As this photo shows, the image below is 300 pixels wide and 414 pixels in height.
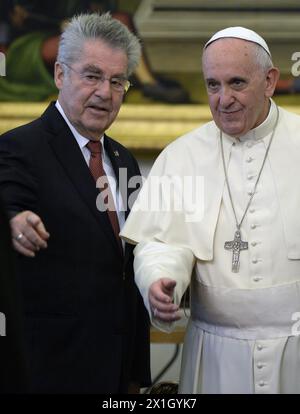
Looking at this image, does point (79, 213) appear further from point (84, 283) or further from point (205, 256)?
point (205, 256)

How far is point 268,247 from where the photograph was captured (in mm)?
2734

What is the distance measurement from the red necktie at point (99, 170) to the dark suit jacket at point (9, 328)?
1262mm

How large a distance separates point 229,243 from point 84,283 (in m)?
0.44

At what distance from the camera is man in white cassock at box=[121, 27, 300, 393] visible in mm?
2711

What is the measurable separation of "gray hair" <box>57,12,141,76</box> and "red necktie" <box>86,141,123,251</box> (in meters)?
0.26

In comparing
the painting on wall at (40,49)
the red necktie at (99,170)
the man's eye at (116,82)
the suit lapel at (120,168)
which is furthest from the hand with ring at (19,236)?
the painting on wall at (40,49)

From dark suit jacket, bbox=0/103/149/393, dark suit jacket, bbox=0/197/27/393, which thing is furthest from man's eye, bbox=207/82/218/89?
dark suit jacket, bbox=0/197/27/393

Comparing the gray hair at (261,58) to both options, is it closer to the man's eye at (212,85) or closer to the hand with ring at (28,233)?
the man's eye at (212,85)

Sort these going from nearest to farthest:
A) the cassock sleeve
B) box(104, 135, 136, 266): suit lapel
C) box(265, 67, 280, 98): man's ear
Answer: the cassock sleeve
box(265, 67, 280, 98): man's ear
box(104, 135, 136, 266): suit lapel

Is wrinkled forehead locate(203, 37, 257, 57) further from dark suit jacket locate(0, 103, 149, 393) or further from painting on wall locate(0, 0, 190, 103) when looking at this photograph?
painting on wall locate(0, 0, 190, 103)

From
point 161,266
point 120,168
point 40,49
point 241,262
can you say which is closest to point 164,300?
point 161,266

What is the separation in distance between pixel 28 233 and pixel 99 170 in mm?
606

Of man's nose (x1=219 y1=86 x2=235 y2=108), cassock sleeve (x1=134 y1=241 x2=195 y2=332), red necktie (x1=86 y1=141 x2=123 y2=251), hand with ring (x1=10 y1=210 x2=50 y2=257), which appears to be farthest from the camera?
red necktie (x1=86 y1=141 x2=123 y2=251)
